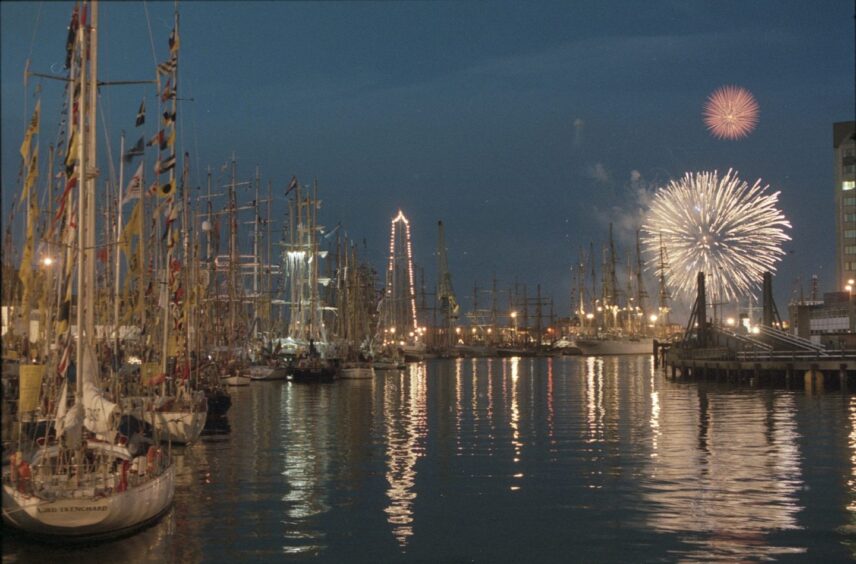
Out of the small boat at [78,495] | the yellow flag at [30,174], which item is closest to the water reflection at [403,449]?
the small boat at [78,495]

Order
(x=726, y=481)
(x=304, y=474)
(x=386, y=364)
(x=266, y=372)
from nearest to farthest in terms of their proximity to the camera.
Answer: (x=726, y=481), (x=304, y=474), (x=266, y=372), (x=386, y=364)

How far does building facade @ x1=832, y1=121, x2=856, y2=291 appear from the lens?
550 ft

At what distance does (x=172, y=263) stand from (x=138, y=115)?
530 inches

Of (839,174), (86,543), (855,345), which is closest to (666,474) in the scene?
(86,543)

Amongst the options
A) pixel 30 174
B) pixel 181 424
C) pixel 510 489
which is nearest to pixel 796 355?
pixel 181 424

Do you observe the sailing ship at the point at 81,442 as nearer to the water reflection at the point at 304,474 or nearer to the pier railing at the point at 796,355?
the water reflection at the point at 304,474

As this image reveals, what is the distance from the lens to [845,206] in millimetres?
169750

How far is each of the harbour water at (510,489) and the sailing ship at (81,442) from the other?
2.54 feet

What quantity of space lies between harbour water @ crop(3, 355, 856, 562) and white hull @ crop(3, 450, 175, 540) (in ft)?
1.65

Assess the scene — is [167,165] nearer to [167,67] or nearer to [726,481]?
[167,67]

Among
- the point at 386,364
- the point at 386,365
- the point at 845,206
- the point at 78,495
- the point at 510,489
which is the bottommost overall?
the point at 510,489

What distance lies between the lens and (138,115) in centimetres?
2794

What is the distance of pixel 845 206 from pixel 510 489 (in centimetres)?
15552

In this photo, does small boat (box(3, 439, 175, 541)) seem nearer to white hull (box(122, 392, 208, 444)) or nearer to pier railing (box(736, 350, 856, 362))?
white hull (box(122, 392, 208, 444))
